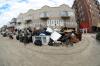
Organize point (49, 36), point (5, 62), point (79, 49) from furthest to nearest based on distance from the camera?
point (49, 36)
point (79, 49)
point (5, 62)

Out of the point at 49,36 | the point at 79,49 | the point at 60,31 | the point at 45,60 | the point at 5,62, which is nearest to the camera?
the point at 5,62

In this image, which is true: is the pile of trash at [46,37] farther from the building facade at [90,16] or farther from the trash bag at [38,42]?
the building facade at [90,16]

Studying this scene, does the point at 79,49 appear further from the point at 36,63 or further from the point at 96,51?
the point at 36,63

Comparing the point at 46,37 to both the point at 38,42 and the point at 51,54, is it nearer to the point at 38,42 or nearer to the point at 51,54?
the point at 38,42

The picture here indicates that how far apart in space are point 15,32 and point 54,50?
71cm

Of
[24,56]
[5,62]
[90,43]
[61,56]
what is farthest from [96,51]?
[5,62]

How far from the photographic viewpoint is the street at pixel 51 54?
9.87 feet

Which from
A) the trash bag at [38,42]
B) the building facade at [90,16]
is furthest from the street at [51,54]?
the building facade at [90,16]

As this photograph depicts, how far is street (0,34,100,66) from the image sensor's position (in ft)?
9.87

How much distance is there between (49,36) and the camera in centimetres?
354

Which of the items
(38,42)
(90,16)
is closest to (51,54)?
(38,42)

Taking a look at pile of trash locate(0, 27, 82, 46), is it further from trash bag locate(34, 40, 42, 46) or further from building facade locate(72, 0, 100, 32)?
building facade locate(72, 0, 100, 32)

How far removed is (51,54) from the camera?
3295 millimetres

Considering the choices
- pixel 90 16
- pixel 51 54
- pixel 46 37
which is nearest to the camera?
pixel 51 54
